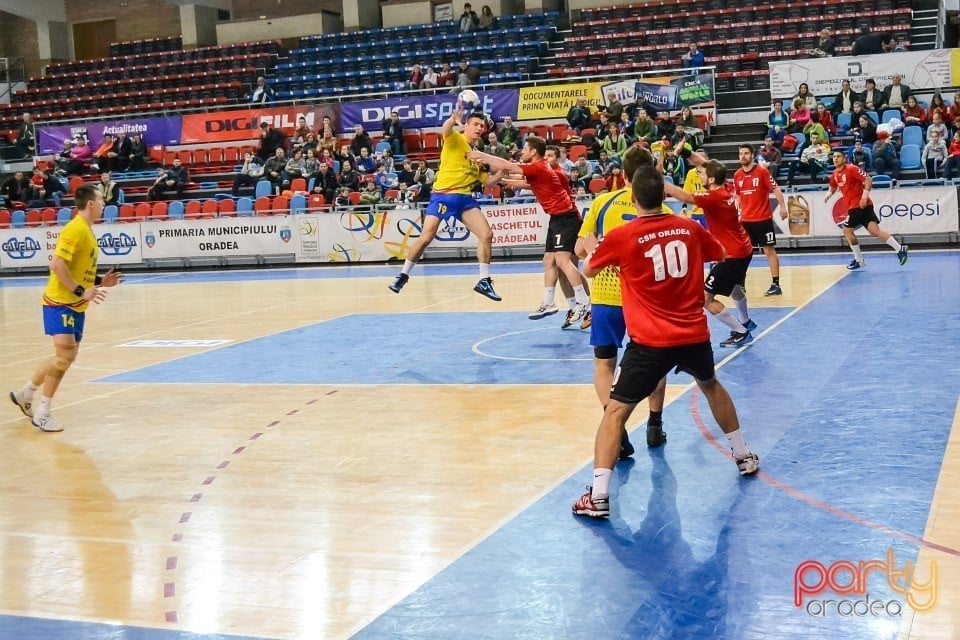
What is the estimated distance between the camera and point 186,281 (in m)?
24.3

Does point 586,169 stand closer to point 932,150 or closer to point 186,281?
point 932,150

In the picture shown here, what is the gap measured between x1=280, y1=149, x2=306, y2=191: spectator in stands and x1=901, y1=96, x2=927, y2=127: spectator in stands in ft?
48.5

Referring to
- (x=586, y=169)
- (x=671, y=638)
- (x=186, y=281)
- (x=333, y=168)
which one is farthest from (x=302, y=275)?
(x=671, y=638)

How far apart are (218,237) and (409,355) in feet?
55.3

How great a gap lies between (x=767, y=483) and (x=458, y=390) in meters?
3.91

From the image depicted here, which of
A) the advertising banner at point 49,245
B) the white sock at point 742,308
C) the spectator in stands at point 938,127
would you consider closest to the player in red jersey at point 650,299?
the white sock at point 742,308

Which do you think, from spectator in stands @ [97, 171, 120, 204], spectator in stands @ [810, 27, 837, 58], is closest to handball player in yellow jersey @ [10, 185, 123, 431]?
spectator in stands @ [810, 27, 837, 58]

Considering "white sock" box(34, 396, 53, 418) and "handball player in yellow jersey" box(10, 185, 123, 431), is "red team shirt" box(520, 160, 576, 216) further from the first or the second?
"white sock" box(34, 396, 53, 418)

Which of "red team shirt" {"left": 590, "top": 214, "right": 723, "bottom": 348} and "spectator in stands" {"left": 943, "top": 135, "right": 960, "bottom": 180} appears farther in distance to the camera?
"spectator in stands" {"left": 943, "top": 135, "right": 960, "bottom": 180}

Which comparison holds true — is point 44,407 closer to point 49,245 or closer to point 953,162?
point 953,162

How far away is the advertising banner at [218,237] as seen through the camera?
26531mm

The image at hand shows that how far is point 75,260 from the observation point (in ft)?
28.3

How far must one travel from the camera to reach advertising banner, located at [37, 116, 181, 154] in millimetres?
33469

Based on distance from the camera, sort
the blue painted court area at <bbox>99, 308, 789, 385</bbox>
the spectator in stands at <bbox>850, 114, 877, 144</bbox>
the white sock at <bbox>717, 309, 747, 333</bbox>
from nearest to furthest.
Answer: the white sock at <bbox>717, 309, 747, 333</bbox>
the blue painted court area at <bbox>99, 308, 789, 385</bbox>
the spectator in stands at <bbox>850, 114, 877, 144</bbox>
